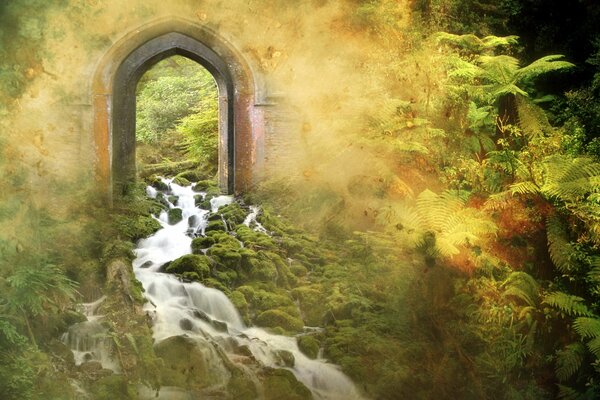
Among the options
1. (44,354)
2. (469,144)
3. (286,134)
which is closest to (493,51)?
(469,144)

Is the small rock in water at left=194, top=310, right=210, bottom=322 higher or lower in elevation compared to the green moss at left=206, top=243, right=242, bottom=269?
lower

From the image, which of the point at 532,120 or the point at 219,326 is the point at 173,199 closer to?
the point at 219,326

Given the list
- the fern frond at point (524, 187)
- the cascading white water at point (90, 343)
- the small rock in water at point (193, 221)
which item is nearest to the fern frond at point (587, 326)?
the fern frond at point (524, 187)

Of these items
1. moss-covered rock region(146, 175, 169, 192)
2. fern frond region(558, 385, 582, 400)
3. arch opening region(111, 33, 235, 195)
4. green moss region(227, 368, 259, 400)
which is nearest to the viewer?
green moss region(227, 368, 259, 400)

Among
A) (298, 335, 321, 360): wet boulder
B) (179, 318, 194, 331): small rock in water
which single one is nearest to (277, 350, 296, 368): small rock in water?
(298, 335, 321, 360): wet boulder

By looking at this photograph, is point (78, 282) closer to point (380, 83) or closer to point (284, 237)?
point (284, 237)

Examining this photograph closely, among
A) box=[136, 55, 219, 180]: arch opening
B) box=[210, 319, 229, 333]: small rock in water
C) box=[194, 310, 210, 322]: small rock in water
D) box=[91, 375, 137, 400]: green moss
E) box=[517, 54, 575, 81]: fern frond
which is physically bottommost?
box=[91, 375, 137, 400]: green moss

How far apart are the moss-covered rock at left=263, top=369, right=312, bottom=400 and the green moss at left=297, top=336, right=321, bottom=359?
0.30m

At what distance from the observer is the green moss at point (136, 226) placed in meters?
6.15

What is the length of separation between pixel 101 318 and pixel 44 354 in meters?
0.55

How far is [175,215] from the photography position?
6.61 meters

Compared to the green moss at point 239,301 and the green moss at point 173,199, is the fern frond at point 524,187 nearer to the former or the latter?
the green moss at point 239,301

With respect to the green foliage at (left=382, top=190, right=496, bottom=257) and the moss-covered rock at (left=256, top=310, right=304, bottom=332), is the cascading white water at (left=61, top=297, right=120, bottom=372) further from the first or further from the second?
the green foliage at (left=382, top=190, right=496, bottom=257)

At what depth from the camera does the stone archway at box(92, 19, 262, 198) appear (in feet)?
21.2
